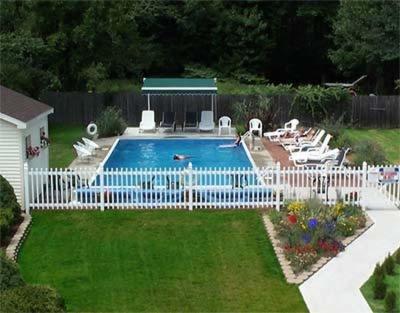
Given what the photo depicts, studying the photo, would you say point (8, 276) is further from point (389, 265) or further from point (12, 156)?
point (12, 156)

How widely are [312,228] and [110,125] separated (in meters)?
16.6

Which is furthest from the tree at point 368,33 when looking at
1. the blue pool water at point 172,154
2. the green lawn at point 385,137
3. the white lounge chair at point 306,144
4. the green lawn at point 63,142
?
the green lawn at point 63,142

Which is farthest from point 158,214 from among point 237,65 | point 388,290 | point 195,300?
point 237,65

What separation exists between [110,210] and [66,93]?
1757cm

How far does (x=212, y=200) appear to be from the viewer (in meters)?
16.8

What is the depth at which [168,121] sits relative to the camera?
3169 centimetres

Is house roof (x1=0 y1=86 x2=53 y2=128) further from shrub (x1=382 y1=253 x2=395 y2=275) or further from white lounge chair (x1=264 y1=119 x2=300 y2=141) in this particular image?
white lounge chair (x1=264 y1=119 x2=300 y2=141)

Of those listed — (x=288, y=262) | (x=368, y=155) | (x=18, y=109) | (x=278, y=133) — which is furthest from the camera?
(x=278, y=133)

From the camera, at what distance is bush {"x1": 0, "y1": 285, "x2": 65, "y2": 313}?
328 inches

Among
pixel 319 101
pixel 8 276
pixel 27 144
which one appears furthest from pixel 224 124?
pixel 8 276

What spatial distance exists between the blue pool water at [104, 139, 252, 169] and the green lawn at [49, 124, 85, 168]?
1394mm

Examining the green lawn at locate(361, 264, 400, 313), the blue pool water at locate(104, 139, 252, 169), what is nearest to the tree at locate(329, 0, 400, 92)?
the blue pool water at locate(104, 139, 252, 169)

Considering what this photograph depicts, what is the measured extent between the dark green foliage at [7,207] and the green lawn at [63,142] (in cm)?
677

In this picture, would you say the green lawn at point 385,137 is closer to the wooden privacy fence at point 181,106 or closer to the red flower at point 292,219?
the wooden privacy fence at point 181,106
